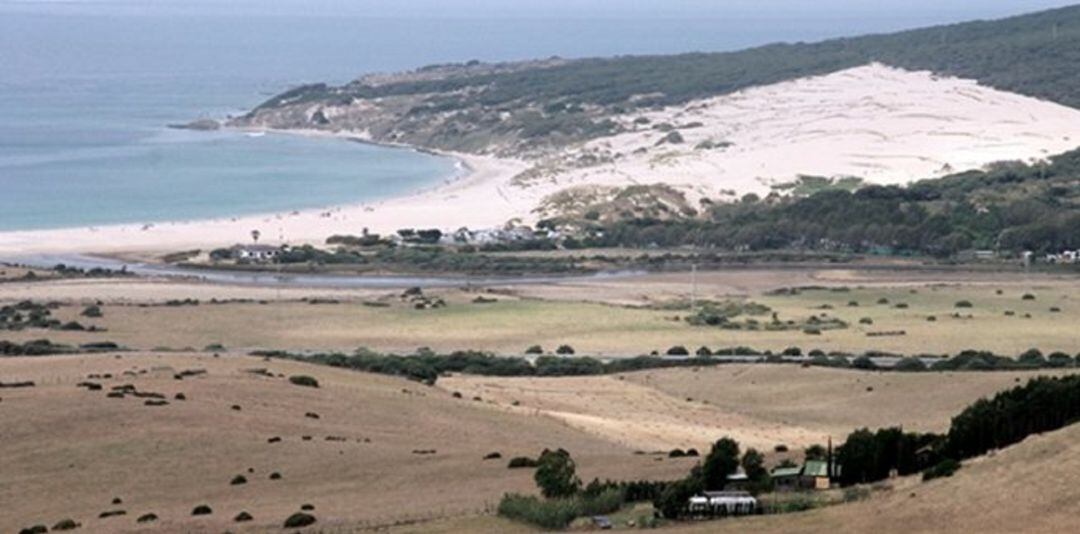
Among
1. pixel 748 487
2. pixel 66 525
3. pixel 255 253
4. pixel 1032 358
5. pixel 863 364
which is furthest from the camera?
pixel 255 253

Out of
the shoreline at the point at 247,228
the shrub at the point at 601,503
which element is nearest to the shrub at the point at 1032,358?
the shrub at the point at 601,503

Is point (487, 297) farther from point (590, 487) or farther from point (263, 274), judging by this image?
point (590, 487)

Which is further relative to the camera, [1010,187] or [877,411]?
[1010,187]

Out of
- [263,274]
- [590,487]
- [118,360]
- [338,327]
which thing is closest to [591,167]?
[263,274]

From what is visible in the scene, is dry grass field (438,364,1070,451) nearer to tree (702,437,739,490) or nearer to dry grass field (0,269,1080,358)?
dry grass field (0,269,1080,358)

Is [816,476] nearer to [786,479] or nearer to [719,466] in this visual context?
[786,479]

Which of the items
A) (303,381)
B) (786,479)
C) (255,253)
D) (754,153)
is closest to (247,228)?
(255,253)

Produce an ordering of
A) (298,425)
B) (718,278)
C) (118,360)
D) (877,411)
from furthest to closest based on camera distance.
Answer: (718,278)
(118,360)
(877,411)
(298,425)

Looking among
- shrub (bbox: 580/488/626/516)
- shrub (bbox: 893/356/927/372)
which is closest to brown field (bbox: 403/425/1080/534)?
shrub (bbox: 580/488/626/516)

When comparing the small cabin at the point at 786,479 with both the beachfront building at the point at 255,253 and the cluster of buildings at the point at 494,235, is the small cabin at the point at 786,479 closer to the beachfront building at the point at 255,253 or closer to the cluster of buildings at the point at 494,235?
the beachfront building at the point at 255,253
